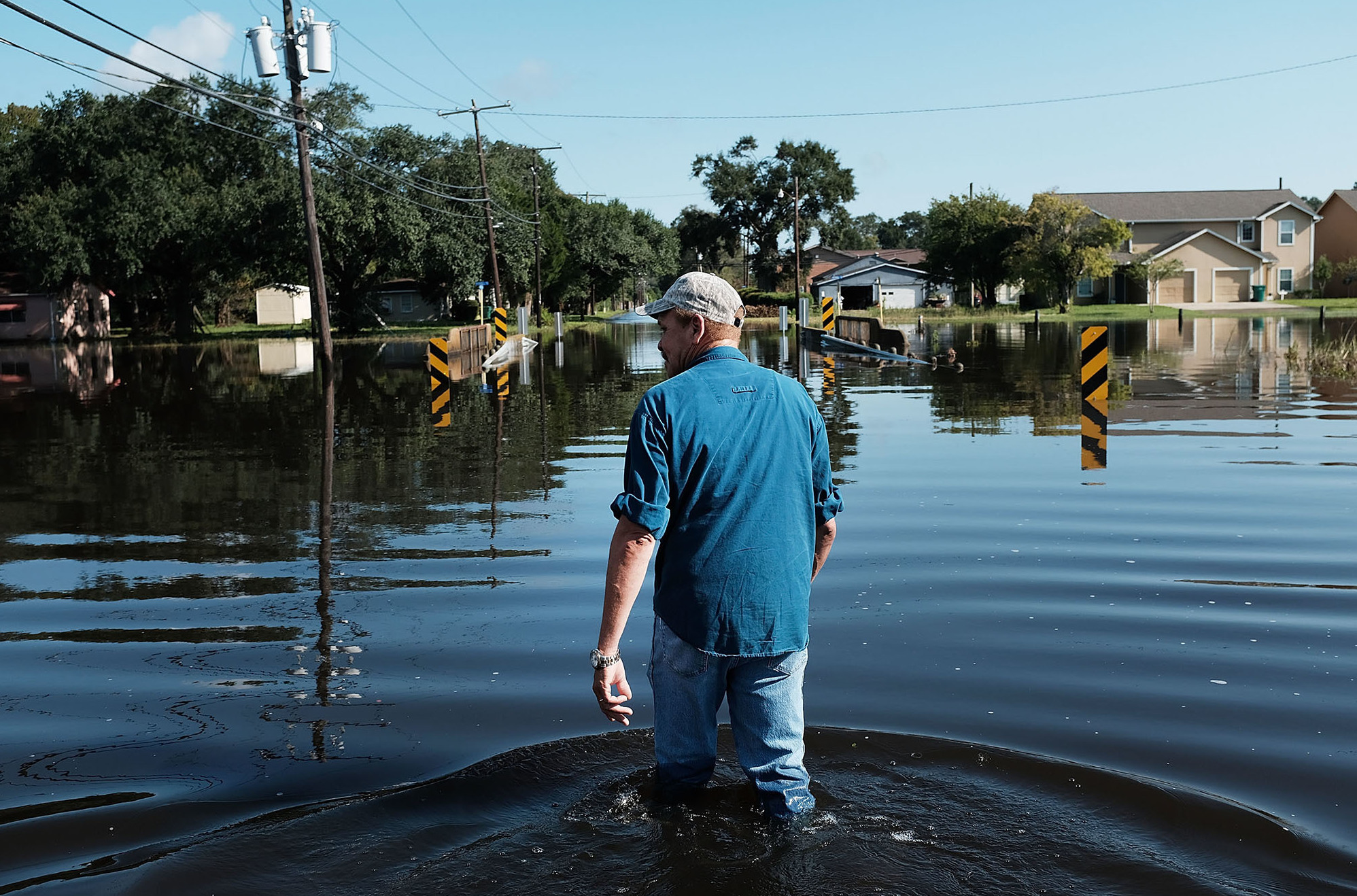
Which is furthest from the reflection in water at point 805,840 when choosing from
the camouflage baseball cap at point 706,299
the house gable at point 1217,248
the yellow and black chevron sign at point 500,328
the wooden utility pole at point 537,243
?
the house gable at point 1217,248

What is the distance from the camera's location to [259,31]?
3075 cm

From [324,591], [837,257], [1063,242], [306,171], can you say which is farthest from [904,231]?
[324,591]

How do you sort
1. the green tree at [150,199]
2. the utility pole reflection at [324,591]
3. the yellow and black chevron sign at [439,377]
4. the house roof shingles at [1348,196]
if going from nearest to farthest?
the utility pole reflection at [324,591]
the yellow and black chevron sign at [439,377]
the green tree at [150,199]
the house roof shingles at [1348,196]

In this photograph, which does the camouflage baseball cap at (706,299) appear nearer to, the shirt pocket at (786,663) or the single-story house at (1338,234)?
the shirt pocket at (786,663)

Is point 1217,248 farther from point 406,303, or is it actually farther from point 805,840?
point 805,840

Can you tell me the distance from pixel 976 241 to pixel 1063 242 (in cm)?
899

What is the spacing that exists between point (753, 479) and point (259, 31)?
30.7 metres

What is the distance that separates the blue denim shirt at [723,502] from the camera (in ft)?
12.4

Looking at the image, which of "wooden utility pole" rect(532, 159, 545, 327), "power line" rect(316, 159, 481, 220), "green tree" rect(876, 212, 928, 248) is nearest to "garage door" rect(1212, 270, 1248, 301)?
"wooden utility pole" rect(532, 159, 545, 327)

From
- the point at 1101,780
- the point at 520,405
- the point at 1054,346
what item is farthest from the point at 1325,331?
the point at 1101,780

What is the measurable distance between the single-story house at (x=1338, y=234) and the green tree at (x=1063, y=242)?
2026cm

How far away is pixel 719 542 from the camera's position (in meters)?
3.85

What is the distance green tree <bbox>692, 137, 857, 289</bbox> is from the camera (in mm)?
114562

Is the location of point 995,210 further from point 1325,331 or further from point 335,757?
point 335,757
